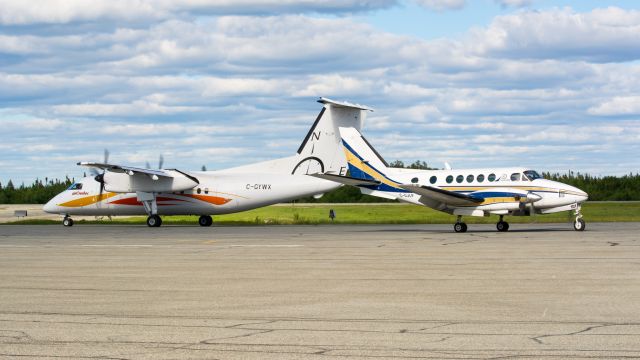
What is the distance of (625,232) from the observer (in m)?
35.5

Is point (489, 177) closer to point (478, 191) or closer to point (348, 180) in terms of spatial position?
point (478, 191)

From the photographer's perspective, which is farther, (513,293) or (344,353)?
(513,293)

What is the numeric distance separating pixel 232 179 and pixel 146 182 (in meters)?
5.08

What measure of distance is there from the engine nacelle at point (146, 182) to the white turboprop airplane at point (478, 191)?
39.3 ft

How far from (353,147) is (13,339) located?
3481cm

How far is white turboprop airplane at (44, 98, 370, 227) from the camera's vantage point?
49.5 m

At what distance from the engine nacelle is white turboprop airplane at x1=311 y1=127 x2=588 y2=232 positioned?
1199 cm

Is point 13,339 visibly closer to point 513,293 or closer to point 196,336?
point 196,336

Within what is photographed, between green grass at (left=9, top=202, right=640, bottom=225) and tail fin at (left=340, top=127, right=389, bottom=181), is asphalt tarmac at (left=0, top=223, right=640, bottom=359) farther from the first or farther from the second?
green grass at (left=9, top=202, right=640, bottom=225)

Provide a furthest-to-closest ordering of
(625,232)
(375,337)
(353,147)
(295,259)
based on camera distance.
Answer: (353,147) < (625,232) < (295,259) < (375,337)

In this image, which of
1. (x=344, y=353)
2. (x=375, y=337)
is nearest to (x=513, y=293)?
(x=375, y=337)

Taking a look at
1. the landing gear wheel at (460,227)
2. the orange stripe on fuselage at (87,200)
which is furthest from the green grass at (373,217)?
the landing gear wheel at (460,227)

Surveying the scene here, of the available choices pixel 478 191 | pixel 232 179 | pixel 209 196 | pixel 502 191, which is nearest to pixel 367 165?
pixel 478 191

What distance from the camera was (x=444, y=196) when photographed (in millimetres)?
39375
